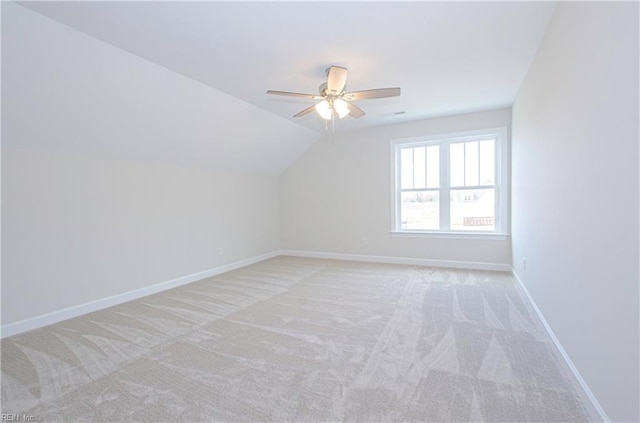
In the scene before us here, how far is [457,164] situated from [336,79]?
320 cm

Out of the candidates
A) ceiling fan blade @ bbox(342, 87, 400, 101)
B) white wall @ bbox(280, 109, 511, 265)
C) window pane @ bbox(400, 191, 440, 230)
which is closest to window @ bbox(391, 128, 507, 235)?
window pane @ bbox(400, 191, 440, 230)

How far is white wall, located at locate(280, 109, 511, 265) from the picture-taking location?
15.6ft

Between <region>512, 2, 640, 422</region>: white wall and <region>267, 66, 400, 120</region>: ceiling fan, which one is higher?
<region>267, 66, 400, 120</region>: ceiling fan

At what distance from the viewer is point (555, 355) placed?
214 centimetres

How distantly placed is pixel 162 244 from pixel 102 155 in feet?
4.39

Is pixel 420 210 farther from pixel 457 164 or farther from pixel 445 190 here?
pixel 457 164

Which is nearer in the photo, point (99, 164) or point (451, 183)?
point (99, 164)

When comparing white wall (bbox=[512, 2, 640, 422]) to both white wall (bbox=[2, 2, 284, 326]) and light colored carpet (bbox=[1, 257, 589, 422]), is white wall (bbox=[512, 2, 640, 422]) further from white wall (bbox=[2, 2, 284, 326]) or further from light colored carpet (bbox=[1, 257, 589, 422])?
white wall (bbox=[2, 2, 284, 326])

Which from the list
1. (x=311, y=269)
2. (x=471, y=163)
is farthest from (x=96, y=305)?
(x=471, y=163)

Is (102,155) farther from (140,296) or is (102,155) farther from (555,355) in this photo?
(555,355)

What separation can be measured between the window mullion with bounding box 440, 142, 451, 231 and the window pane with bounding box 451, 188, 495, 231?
0.22 feet

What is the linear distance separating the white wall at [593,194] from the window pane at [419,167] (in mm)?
2567

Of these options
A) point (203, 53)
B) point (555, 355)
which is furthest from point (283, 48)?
point (555, 355)

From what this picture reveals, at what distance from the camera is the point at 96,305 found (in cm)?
326
